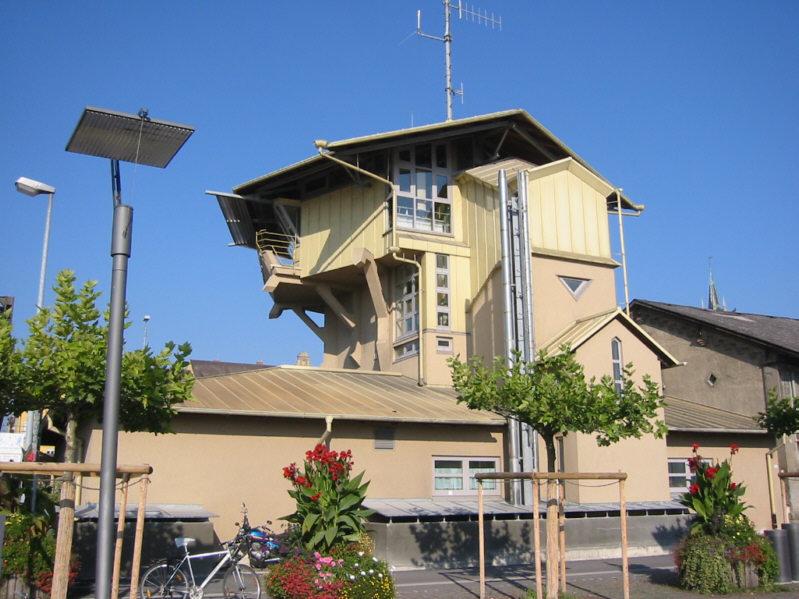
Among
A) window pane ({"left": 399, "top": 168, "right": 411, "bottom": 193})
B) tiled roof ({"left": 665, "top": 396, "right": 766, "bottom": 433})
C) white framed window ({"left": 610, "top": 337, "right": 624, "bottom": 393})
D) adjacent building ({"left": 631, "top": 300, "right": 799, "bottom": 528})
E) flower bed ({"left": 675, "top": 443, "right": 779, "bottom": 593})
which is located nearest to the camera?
flower bed ({"left": 675, "top": 443, "right": 779, "bottom": 593})

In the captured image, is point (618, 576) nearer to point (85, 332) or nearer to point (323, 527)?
point (323, 527)

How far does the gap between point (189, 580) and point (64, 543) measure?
Answer: 254cm

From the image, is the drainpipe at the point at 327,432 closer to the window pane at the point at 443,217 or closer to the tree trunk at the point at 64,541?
the tree trunk at the point at 64,541

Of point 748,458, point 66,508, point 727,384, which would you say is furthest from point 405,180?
point 66,508

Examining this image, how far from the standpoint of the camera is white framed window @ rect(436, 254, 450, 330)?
25.1 meters

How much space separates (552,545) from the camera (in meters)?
12.3

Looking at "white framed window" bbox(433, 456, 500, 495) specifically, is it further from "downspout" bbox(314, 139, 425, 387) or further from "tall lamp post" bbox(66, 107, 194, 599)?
"tall lamp post" bbox(66, 107, 194, 599)

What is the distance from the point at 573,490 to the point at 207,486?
29.1 ft

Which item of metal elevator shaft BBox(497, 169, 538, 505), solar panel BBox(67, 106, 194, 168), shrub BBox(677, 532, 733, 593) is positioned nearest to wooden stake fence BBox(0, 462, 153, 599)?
solar panel BBox(67, 106, 194, 168)

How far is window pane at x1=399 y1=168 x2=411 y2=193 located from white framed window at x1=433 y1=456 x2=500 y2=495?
894 centimetres

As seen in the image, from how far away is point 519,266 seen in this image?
22.4 metres

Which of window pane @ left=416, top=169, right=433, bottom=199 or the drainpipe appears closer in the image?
the drainpipe

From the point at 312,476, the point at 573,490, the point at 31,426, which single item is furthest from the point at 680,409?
the point at 31,426

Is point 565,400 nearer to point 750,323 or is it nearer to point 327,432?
point 327,432
